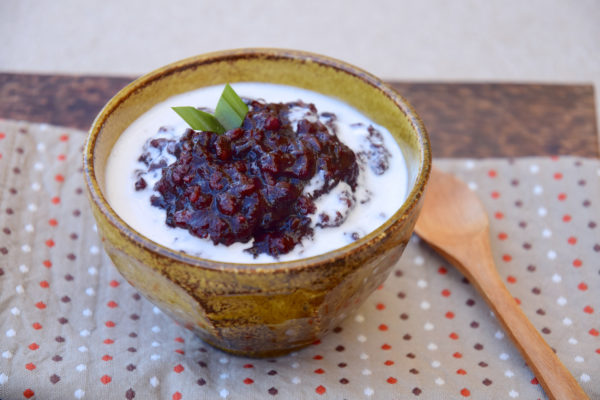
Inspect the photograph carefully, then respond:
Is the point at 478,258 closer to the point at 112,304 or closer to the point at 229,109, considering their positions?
the point at 229,109

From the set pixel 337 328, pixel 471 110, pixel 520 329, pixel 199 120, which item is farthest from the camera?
pixel 471 110

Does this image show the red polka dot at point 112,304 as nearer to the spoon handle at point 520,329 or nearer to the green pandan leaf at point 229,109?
the green pandan leaf at point 229,109

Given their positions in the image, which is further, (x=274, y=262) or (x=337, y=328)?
(x=337, y=328)

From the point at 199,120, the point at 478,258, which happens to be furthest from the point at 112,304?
the point at 478,258

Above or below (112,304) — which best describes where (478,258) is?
above

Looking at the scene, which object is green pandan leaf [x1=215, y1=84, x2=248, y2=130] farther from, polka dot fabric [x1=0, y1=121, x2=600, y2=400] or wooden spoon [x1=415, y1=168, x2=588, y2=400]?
wooden spoon [x1=415, y1=168, x2=588, y2=400]

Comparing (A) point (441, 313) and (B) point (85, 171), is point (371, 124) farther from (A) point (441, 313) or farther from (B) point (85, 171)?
(B) point (85, 171)

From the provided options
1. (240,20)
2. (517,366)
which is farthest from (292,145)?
(240,20)
